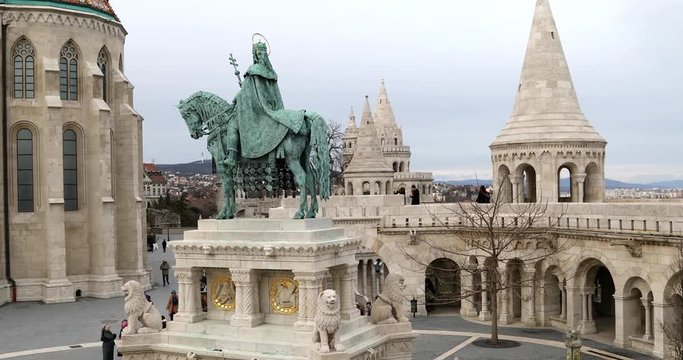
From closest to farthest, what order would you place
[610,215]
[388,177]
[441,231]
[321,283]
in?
[321,283] → [610,215] → [441,231] → [388,177]

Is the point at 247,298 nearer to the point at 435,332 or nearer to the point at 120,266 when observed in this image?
the point at 435,332

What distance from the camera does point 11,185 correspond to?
27906mm

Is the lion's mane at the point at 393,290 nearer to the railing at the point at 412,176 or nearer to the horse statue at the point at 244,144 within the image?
the horse statue at the point at 244,144

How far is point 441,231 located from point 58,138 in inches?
590

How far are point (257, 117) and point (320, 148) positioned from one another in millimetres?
1225

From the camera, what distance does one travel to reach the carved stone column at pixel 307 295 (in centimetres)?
1113

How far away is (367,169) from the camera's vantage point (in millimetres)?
37625

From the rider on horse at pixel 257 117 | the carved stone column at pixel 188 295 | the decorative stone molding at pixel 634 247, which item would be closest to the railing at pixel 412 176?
the decorative stone molding at pixel 634 247

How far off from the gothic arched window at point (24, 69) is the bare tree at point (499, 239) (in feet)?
51.7

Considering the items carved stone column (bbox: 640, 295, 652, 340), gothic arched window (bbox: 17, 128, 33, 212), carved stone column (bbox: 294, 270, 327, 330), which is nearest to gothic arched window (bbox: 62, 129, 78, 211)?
gothic arched window (bbox: 17, 128, 33, 212)

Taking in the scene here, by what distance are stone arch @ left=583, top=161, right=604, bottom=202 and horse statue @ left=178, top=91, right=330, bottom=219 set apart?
1736 cm

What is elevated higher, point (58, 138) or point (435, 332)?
point (58, 138)

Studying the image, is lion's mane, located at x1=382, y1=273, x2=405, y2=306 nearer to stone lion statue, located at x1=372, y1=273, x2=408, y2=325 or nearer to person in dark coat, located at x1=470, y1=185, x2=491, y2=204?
stone lion statue, located at x1=372, y1=273, x2=408, y2=325

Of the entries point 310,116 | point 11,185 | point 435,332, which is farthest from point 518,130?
point 11,185
